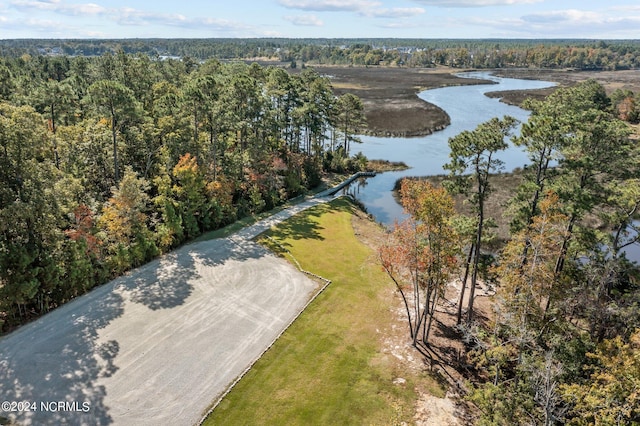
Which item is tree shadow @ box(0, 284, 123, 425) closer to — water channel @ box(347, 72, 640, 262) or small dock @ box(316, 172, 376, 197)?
water channel @ box(347, 72, 640, 262)

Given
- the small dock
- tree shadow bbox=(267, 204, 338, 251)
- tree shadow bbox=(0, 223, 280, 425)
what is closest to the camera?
tree shadow bbox=(0, 223, 280, 425)

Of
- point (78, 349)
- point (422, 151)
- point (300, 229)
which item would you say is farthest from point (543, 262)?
point (422, 151)

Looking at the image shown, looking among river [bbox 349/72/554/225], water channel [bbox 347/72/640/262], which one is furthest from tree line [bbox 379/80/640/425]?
river [bbox 349/72/554/225]

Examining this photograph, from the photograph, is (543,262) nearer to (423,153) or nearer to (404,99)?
(423,153)

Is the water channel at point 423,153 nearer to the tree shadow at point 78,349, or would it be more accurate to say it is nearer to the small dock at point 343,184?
the small dock at point 343,184

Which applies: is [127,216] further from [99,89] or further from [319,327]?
[319,327]

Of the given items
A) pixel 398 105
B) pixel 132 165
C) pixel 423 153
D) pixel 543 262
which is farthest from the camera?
pixel 398 105

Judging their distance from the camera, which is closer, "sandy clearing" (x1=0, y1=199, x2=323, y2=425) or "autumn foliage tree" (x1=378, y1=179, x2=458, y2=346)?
"sandy clearing" (x1=0, y1=199, x2=323, y2=425)
